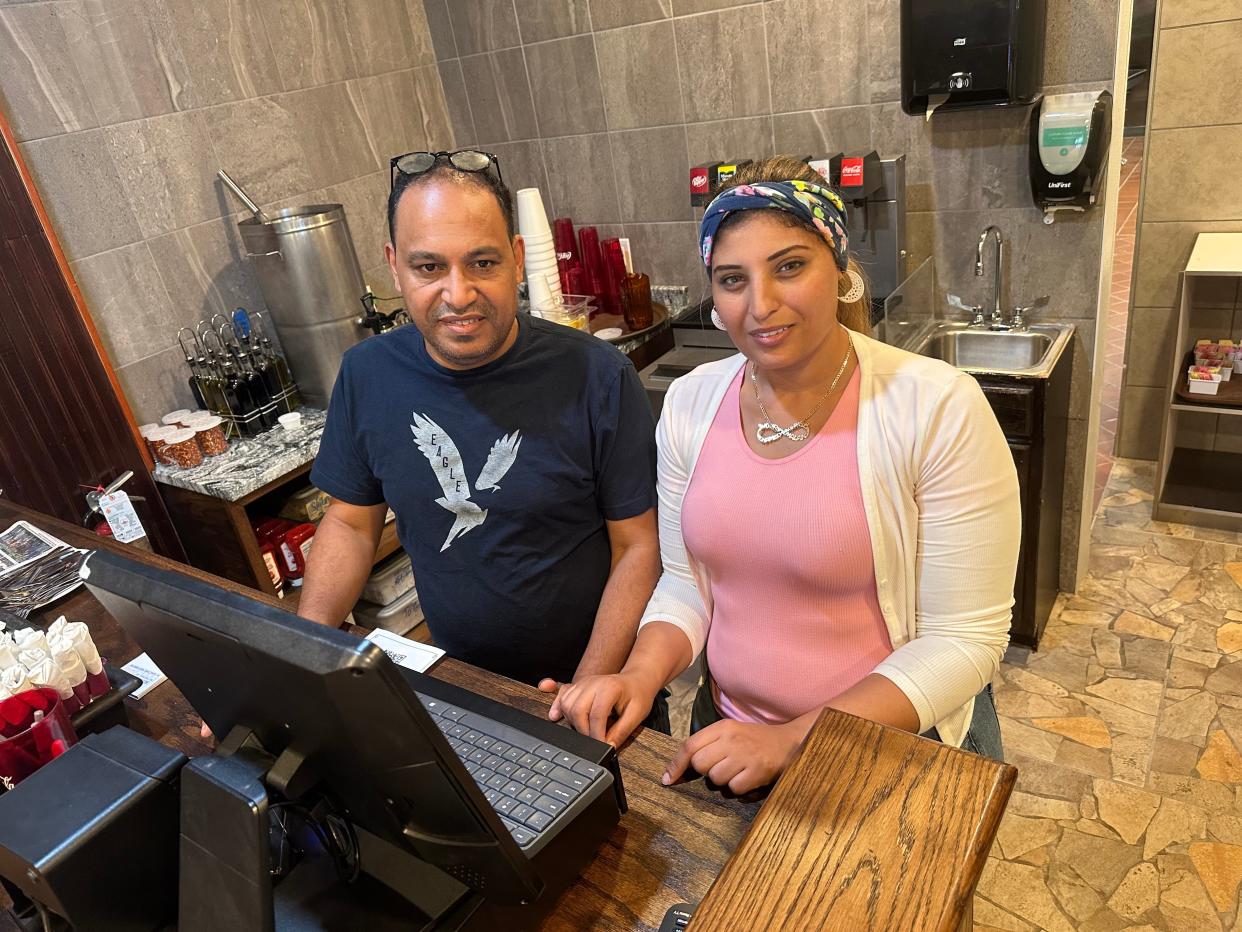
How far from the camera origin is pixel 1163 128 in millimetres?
2961

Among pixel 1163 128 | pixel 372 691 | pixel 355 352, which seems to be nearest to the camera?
pixel 372 691

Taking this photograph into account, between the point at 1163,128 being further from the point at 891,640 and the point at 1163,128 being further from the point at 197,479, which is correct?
the point at 197,479

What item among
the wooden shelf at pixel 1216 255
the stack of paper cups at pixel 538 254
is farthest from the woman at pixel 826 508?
the wooden shelf at pixel 1216 255

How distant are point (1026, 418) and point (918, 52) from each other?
101 centimetres

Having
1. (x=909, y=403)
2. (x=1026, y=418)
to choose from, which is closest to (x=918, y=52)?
(x=1026, y=418)

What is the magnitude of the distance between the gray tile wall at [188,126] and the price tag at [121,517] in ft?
1.30

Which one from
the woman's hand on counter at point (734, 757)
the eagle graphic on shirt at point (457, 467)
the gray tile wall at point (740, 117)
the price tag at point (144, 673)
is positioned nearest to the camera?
the woman's hand on counter at point (734, 757)

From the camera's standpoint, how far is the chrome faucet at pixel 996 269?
254 centimetres

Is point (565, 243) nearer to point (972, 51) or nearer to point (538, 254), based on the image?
point (538, 254)

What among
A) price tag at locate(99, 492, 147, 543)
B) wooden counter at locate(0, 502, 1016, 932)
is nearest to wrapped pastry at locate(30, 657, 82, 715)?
wooden counter at locate(0, 502, 1016, 932)

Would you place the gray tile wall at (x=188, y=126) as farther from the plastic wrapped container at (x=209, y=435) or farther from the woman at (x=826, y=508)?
the woman at (x=826, y=508)

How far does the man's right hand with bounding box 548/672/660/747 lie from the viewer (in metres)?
1.09

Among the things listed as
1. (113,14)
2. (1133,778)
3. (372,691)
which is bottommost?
(1133,778)

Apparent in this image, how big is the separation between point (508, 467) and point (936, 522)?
679mm
